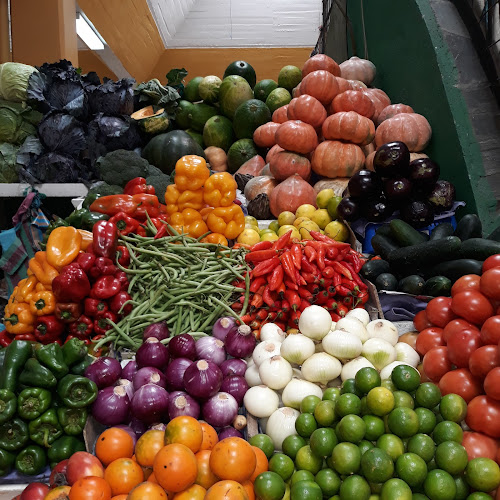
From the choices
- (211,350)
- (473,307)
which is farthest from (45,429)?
(473,307)

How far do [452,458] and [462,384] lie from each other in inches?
18.5

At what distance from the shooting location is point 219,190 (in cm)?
373

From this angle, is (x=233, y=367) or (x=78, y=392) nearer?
(x=78, y=392)

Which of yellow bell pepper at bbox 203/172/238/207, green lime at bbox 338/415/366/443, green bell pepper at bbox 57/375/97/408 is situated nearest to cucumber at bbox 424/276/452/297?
green lime at bbox 338/415/366/443

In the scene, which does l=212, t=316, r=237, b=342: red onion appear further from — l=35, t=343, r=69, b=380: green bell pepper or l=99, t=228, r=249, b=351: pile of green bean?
l=35, t=343, r=69, b=380: green bell pepper

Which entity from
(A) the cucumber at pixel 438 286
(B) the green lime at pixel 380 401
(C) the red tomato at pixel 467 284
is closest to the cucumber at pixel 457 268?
(A) the cucumber at pixel 438 286

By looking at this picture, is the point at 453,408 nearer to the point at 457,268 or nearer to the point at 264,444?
the point at 264,444

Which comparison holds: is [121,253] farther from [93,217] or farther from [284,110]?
[284,110]

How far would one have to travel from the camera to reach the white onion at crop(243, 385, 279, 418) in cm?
219

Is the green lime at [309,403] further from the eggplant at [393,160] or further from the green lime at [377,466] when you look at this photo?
the eggplant at [393,160]

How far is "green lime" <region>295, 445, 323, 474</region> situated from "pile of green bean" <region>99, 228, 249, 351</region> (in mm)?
1120

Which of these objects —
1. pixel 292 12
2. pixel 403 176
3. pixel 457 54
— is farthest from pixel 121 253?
pixel 292 12

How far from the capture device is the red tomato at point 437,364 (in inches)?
86.4

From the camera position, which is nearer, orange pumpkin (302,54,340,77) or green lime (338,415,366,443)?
green lime (338,415,366,443)
